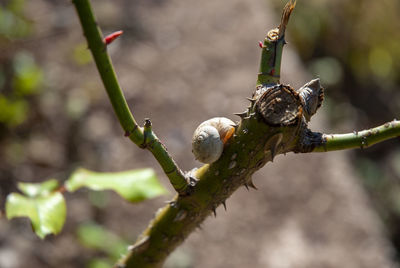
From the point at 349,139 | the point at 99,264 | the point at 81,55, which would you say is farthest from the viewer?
the point at 81,55

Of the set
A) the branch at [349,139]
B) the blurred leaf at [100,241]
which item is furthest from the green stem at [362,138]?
the blurred leaf at [100,241]

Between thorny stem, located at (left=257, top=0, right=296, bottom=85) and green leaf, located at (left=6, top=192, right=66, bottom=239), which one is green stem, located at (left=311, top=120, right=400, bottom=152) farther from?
green leaf, located at (left=6, top=192, right=66, bottom=239)

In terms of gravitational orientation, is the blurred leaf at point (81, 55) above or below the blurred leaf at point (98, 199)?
above

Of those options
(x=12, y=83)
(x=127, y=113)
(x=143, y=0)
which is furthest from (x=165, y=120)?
(x=127, y=113)

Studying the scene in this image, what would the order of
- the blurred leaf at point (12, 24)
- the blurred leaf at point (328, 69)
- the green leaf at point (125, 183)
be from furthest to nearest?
1. the blurred leaf at point (328, 69)
2. the blurred leaf at point (12, 24)
3. the green leaf at point (125, 183)

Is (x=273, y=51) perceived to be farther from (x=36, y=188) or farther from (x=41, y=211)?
(x=36, y=188)

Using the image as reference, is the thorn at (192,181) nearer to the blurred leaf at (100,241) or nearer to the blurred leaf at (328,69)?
the blurred leaf at (100,241)

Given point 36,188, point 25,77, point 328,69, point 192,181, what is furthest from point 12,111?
point 328,69

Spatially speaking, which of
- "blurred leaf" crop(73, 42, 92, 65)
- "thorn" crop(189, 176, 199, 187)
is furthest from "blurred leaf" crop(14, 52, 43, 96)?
"thorn" crop(189, 176, 199, 187)
